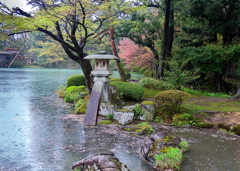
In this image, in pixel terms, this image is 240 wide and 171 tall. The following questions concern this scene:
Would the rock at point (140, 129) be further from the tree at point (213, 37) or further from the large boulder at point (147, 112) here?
the tree at point (213, 37)

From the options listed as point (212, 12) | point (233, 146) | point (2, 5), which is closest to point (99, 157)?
point (233, 146)

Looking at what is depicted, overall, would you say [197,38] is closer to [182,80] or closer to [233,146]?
[182,80]

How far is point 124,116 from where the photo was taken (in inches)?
286

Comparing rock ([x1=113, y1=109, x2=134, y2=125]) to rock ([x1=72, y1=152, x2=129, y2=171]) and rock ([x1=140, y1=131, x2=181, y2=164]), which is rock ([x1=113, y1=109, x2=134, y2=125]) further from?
rock ([x1=72, y1=152, x2=129, y2=171])

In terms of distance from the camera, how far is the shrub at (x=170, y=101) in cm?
723

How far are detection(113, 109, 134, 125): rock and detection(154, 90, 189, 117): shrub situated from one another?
1186 mm

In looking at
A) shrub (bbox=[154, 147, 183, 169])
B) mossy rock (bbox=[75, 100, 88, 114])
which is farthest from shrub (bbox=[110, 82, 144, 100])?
shrub (bbox=[154, 147, 183, 169])

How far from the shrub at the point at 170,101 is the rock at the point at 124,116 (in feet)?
3.89

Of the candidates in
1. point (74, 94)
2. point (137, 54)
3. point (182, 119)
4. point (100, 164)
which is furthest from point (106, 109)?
point (137, 54)

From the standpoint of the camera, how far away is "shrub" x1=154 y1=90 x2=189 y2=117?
23.7ft

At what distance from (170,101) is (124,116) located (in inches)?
68.9

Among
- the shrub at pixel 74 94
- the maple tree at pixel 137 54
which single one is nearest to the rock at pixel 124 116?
the shrub at pixel 74 94

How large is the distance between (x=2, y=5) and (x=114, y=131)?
6208 millimetres

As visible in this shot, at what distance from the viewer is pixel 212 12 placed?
420 inches
